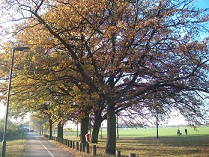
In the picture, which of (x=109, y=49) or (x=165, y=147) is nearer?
(x=109, y=49)

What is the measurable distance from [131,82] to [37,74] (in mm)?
6484

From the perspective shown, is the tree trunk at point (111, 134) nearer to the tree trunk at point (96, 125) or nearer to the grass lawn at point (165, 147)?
the grass lawn at point (165, 147)

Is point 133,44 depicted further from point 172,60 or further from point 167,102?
point 167,102

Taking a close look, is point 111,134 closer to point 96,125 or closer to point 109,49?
point 109,49

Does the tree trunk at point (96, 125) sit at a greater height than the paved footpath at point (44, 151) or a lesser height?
greater

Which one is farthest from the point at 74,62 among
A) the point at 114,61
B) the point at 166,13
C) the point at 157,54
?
the point at 166,13

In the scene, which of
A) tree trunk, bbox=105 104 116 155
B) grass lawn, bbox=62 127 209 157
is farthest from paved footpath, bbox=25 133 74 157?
grass lawn, bbox=62 127 209 157

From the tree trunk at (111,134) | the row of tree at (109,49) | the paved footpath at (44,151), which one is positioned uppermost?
the row of tree at (109,49)

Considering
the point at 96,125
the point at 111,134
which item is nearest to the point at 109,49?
the point at 111,134

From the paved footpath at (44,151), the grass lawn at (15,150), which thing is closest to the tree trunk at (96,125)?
the paved footpath at (44,151)

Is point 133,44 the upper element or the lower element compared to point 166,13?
lower

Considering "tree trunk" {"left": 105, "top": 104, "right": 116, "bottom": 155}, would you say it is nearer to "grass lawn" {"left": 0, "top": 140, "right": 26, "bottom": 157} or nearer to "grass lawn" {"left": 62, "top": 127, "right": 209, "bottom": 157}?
"grass lawn" {"left": 62, "top": 127, "right": 209, "bottom": 157}

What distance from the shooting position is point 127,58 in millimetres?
16922

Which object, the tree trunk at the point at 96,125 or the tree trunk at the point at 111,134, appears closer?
the tree trunk at the point at 111,134
